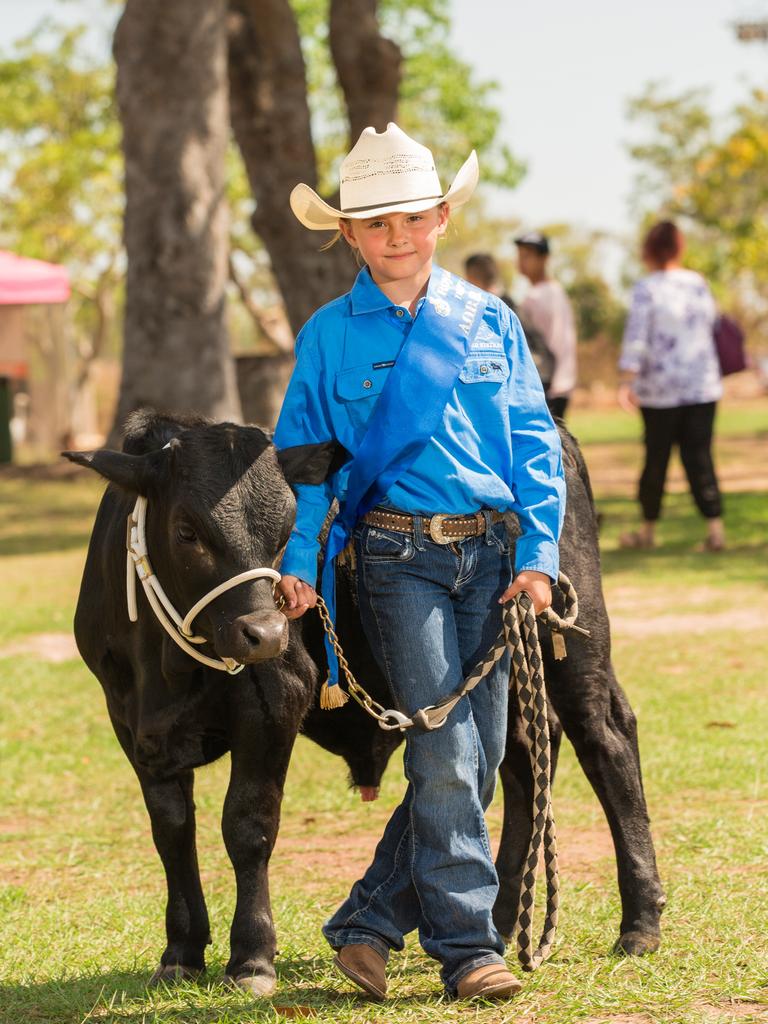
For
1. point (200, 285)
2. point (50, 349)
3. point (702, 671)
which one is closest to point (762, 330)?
point (50, 349)

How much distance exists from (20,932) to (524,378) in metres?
2.40

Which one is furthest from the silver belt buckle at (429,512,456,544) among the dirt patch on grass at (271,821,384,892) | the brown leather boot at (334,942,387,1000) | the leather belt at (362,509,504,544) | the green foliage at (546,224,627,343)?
the green foliage at (546,224,627,343)

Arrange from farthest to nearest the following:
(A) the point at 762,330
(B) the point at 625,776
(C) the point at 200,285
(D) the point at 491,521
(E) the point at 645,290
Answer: (A) the point at 762,330, (C) the point at 200,285, (E) the point at 645,290, (B) the point at 625,776, (D) the point at 491,521

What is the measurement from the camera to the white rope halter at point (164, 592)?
3844 millimetres

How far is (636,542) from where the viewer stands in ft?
42.0

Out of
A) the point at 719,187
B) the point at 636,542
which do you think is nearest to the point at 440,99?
the point at 719,187

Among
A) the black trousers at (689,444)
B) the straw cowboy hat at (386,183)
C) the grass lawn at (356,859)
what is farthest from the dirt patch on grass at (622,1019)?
the black trousers at (689,444)

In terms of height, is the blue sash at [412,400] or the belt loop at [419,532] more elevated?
the blue sash at [412,400]

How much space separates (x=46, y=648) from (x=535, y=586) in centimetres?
656

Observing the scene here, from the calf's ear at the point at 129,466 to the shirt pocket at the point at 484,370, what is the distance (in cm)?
82

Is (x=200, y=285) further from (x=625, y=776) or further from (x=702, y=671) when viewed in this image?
(x=625, y=776)

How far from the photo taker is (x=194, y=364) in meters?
16.3

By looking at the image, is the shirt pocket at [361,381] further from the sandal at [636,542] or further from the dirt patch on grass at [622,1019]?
the sandal at [636,542]

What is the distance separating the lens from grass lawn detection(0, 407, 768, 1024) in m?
4.00
